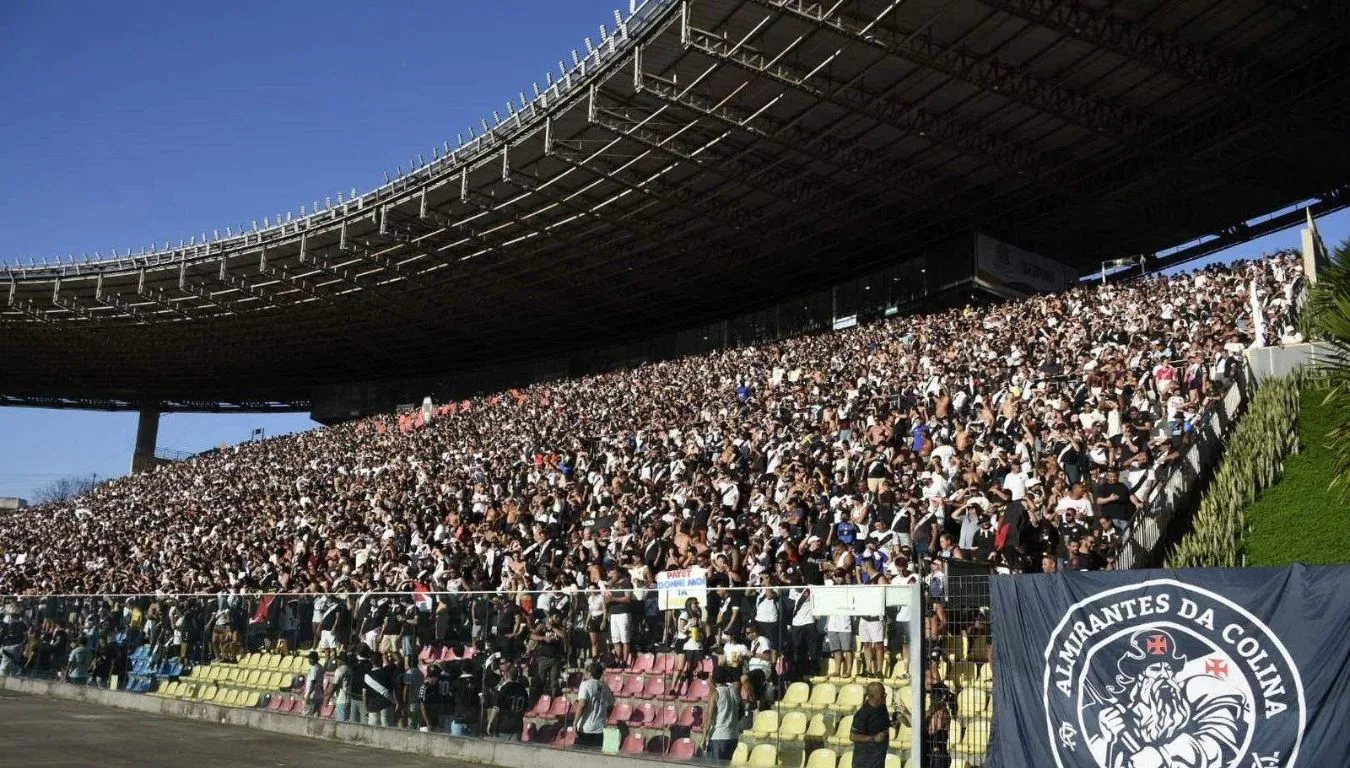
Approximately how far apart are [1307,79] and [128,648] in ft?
94.7

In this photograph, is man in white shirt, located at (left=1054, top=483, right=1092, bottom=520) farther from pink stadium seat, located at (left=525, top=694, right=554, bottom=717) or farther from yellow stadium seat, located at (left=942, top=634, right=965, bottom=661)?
pink stadium seat, located at (left=525, top=694, right=554, bottom=717)

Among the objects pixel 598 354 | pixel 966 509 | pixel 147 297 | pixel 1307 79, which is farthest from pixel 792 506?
pixel 147 297

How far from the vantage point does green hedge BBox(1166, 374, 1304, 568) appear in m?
12.3

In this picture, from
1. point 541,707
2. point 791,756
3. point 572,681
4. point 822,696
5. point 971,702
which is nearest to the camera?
point 971,702

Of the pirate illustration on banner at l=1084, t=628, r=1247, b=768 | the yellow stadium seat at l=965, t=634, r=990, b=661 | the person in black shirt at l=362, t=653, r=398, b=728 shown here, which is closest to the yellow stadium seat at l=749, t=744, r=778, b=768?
the yellow stadium seat at l=965, t=634, r=990, b=661

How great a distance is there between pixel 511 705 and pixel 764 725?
157 inches

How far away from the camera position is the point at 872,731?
9188 millimetres

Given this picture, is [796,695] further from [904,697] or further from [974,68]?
[974,68]

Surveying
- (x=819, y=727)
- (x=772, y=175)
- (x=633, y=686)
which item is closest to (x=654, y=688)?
(x=633, y=686)

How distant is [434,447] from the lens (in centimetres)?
3688

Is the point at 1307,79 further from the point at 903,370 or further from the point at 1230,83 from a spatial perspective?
the point at 903,370

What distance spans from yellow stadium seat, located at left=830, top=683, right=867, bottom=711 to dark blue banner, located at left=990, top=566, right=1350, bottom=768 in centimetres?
123

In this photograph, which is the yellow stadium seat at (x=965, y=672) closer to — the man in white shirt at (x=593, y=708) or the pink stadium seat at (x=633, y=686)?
the pink stadium seat at (x=633, y=686)

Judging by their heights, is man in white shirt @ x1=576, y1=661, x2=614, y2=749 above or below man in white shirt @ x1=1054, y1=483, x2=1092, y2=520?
below
